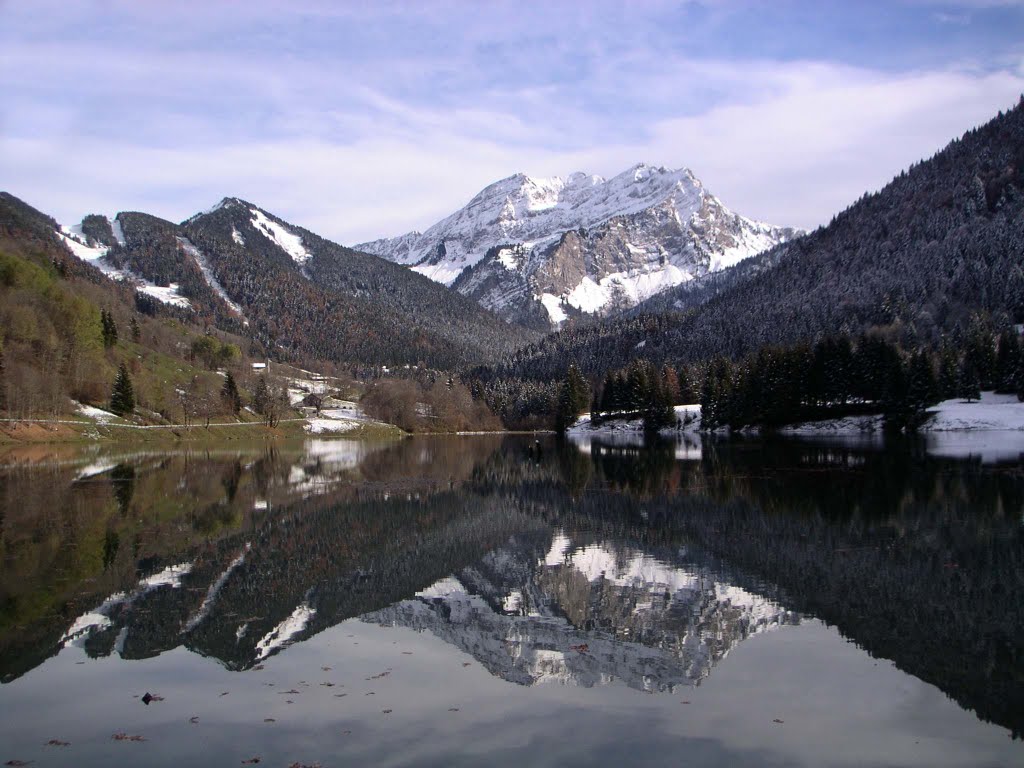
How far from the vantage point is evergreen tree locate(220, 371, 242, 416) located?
14938cm

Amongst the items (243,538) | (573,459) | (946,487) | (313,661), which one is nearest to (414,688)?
(313,661)

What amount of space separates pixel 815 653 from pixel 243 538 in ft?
76.2

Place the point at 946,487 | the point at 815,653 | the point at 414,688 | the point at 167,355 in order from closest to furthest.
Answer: the point at 414,688
the point at 815,653
the point at 946,487
the point at 167,355

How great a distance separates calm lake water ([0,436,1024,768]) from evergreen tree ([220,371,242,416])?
367 ft

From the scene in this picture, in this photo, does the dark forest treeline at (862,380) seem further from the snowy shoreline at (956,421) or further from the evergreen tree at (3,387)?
the evergreen tree at (3,387)

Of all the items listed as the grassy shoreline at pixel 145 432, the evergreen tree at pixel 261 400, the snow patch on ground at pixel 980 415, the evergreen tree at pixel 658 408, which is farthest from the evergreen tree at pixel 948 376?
the evergreen tree at pixel 261 400

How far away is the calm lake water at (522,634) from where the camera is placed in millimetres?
13273

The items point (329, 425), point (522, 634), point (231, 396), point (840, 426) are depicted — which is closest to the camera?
point (522, 634)

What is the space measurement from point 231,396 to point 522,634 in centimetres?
14264

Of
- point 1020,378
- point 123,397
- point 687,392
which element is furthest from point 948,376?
point 123,397

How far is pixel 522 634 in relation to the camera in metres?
19.5

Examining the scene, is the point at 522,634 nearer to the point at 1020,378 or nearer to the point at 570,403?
the point at 1020,378

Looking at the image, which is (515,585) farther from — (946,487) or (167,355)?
(167,355)

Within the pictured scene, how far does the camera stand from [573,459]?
84812mm
